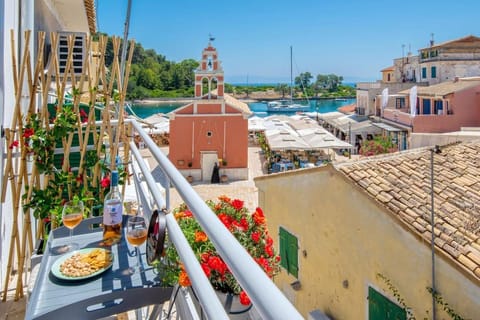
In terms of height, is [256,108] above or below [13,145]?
above

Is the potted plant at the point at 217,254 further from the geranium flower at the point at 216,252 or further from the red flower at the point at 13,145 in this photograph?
the red flower at the point at 13,145

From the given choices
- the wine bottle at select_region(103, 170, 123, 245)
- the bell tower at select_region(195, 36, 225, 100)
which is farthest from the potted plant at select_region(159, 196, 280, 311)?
the bell tower at select_region(195, 36, 225, 100)

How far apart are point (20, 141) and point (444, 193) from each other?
594 cm

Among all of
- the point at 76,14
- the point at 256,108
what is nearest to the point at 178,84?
the point at 256,108

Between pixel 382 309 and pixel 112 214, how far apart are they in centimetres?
480

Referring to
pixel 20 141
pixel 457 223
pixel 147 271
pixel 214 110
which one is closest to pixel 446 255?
pixel 457 223

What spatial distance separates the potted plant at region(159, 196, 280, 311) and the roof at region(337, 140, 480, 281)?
293cm

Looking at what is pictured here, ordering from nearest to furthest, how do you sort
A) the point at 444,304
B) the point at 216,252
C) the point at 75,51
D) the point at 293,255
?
the point at 216,252 → the point at 444,304 → the point at 75,51 → the point at 293,255

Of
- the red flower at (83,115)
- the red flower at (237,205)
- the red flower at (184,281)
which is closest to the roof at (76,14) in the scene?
the red flower at (83,115)

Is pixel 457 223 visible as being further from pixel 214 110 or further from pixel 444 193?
pixel 214 110

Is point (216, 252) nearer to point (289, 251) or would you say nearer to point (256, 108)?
point (289, 251)

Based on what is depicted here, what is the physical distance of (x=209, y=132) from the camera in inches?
778

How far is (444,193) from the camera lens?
609cm

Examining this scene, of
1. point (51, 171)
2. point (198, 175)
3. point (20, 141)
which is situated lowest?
point (198, 175)
